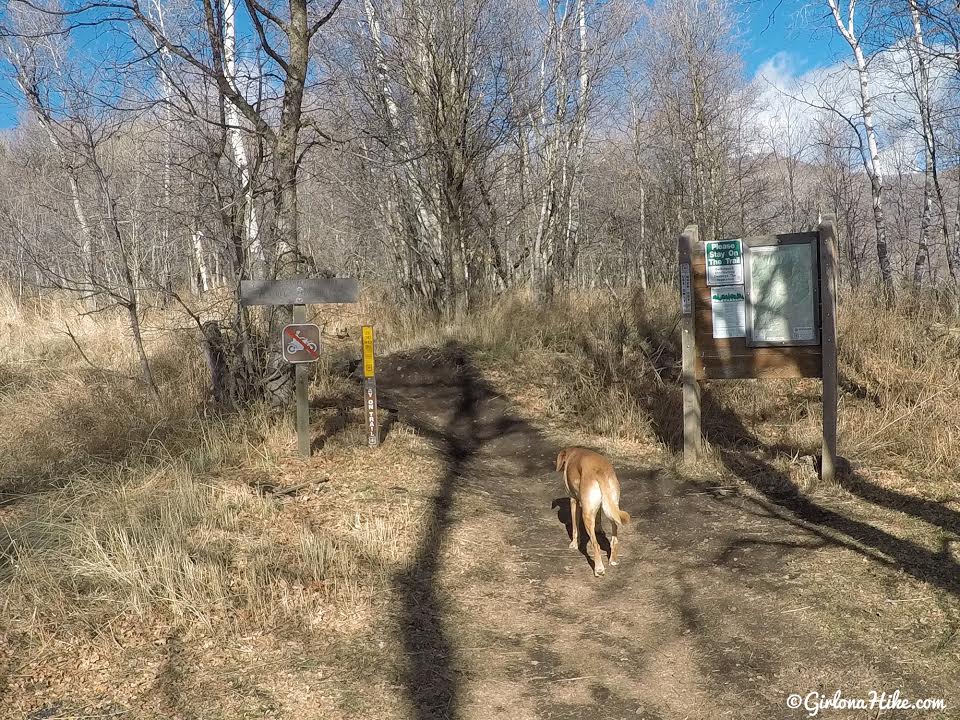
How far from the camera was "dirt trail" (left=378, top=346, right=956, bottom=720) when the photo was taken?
11.5ft

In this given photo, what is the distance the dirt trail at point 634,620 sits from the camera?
351 cm

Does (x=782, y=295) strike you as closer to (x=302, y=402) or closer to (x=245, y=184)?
(x=302, y=402)

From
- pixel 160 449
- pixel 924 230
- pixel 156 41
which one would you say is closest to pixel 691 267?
pixel 160 449

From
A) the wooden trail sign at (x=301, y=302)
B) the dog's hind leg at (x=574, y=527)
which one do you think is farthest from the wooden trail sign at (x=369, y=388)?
the dog's hind leg at (x=574, y=527)

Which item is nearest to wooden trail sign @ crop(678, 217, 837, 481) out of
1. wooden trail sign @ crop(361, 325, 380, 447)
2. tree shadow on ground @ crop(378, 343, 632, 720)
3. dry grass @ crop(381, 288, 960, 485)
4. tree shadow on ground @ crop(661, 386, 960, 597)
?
tree shadow on ground @ crop(661, 386, 960, 597)

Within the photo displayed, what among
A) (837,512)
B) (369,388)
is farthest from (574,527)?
(369,388)

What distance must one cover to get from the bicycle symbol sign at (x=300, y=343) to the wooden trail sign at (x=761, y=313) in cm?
355

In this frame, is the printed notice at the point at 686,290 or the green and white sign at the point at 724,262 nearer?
the green and white sign at the point at 724,262

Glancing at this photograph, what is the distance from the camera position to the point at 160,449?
6.70 m

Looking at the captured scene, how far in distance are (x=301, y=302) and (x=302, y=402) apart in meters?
0.94

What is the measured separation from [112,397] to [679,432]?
6.29 meters

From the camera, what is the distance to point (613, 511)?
5.08m

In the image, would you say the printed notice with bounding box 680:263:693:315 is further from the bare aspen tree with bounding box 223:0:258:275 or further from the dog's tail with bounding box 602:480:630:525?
the bare aspen tree with bounding box 223:0:258:275

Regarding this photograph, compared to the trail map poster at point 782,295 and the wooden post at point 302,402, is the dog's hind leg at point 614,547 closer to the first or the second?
the trail map poster at point 782,295
